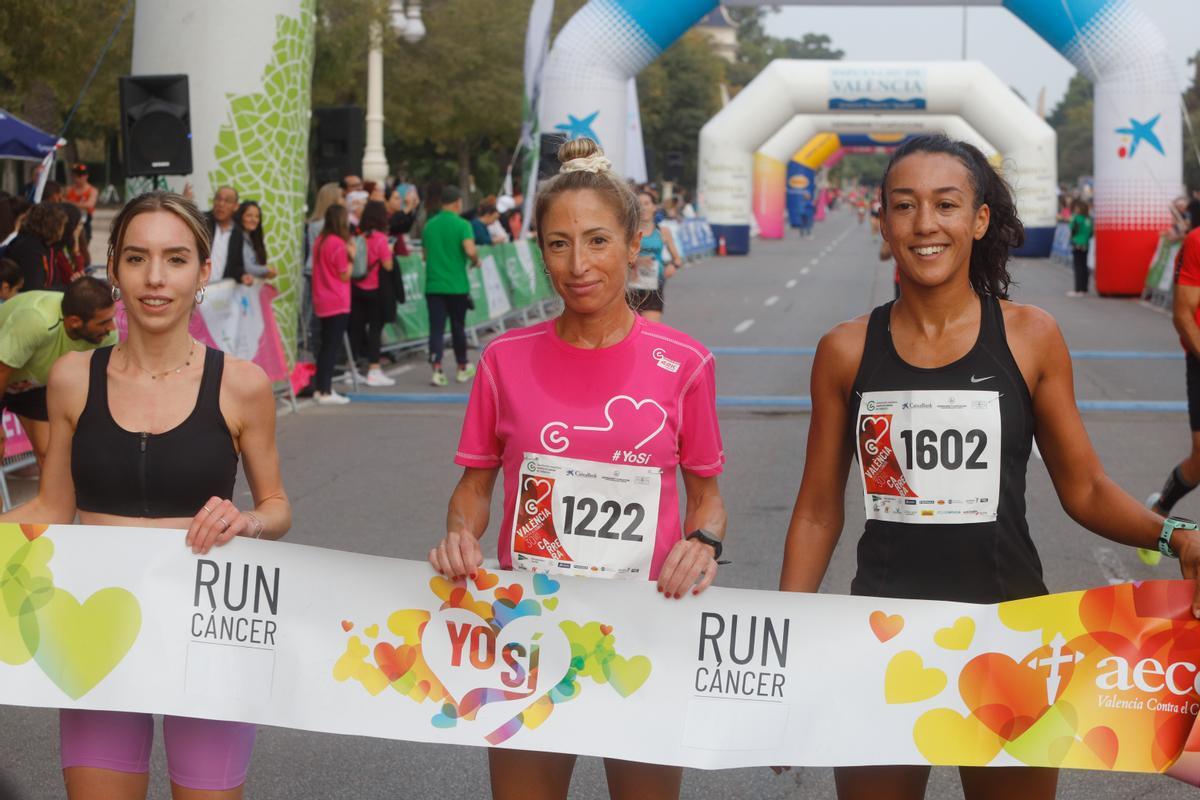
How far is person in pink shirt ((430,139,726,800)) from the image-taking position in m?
3.14

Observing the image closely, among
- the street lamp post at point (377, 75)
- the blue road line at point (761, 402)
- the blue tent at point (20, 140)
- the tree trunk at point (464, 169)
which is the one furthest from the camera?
the tree trunk at point (464, 169)

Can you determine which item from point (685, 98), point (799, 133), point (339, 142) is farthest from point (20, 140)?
point (685, 98)

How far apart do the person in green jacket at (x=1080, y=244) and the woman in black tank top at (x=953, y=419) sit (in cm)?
2643

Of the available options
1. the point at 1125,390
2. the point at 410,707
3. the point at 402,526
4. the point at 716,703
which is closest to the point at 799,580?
the point at 716,703

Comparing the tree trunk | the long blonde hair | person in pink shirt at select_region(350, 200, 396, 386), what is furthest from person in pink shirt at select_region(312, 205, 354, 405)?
the tree trunk

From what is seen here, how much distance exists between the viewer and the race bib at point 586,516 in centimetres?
314

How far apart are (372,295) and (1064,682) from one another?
41.0 feet

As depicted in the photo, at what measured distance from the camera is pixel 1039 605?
10.3 ft

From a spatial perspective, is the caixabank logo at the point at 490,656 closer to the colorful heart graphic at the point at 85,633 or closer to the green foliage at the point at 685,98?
the colorful heart graphic at the point at 85,633

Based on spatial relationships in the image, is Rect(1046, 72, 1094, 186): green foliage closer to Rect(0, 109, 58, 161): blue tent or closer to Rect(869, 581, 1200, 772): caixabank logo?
Rect(0, 109, 58, 161): blue tent

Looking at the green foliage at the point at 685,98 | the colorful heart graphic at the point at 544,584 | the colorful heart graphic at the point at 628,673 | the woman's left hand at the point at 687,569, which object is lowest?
the colorful heart graphic at the point at 628,673

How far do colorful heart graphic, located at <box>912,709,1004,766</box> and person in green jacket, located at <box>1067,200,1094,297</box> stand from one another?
26571 mm

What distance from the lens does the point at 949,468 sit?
3.09 meters

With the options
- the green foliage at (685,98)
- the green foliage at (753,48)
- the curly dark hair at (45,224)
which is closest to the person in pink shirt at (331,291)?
the curly dark hair at (45,224)
